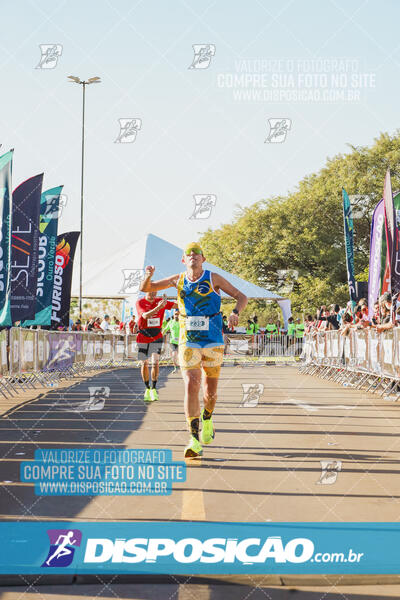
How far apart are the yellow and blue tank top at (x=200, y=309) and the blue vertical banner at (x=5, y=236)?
722 cm

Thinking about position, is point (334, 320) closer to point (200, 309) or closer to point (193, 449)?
point (200, 309)

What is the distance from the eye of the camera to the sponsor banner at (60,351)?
1958 centimetres

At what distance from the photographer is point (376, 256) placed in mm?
20438

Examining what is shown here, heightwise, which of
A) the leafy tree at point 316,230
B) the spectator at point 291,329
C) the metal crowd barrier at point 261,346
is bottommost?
the metal crowd barrier at point 261,346

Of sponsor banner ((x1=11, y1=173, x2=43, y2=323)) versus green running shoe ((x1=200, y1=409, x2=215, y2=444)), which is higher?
sponsor banner ((x1=11, y1=173, x2=43, y2=323))

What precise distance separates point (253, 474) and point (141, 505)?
5.22 ft

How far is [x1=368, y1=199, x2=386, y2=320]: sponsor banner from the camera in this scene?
782 inches

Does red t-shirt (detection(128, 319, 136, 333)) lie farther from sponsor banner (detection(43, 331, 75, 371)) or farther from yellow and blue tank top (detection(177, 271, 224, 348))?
yellow and blue tank top (detection(177, 271, 224, 348))

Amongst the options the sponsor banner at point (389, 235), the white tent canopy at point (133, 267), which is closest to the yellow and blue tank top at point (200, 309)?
the sponsor banner at point (389, 235)

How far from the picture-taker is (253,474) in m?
7.24

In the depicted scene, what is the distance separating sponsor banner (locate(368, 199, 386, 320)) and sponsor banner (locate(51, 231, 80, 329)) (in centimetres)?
796

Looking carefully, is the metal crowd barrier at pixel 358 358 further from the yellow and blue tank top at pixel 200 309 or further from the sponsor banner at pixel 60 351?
the yellow and blue tank top at pixel 200 309

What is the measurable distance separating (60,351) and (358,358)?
23.3 ft

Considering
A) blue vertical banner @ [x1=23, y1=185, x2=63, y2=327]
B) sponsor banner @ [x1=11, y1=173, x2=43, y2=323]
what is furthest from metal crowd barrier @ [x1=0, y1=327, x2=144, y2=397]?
sponsor banner @ [x1=11, y1=173, x2=43, y2=323]
